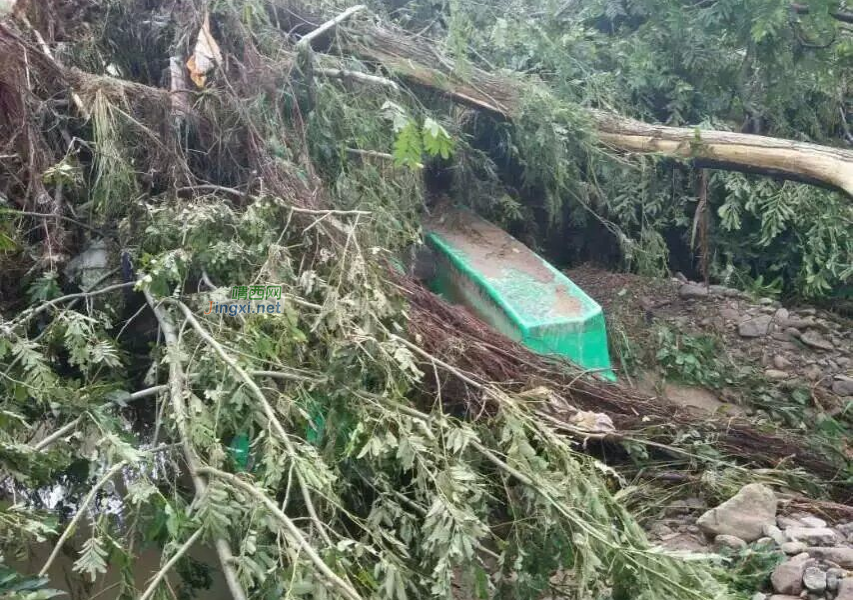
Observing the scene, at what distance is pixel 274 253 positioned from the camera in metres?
2.97

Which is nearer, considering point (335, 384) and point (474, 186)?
point (335, 384)

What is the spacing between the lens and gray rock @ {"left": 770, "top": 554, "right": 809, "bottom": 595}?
246 cm

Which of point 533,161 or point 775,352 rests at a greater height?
point 533,161

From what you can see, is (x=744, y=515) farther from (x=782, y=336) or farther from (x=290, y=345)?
(x=782, y=336)

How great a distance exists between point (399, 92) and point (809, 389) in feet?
9.32

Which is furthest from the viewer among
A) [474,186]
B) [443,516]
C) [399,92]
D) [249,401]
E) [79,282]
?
[474,186]

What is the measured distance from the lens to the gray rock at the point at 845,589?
2318 mm

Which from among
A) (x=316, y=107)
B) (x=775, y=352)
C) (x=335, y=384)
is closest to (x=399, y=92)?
(x=316, y=107)

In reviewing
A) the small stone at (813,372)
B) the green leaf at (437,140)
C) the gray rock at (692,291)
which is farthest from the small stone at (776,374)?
the green leaf at (437,140)

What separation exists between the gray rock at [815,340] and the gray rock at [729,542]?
8.91ft

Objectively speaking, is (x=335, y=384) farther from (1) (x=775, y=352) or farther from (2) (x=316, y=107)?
(1) (x=775, y=352)

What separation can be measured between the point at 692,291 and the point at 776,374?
98 centimetres

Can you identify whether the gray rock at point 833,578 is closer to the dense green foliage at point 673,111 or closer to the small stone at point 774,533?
the small stone at point 774,533

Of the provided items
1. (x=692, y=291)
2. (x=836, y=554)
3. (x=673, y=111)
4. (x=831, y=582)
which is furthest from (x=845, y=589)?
(x=673, y=111)
